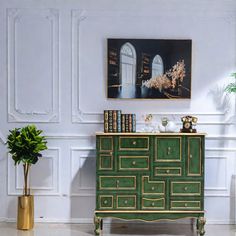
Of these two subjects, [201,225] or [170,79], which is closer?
[201,225]

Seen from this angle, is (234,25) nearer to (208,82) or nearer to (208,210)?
(208,82)

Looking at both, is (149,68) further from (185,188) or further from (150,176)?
(185,188)

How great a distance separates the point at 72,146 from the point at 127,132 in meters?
0.77

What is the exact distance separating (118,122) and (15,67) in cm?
138

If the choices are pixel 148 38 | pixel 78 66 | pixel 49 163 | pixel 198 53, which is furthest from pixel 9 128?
pixel 198 53

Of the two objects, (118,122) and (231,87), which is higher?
(231,87)

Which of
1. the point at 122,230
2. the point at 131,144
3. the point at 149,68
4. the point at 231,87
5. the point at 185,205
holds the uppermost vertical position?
the point at 149,68

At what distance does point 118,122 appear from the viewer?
4.85 meters

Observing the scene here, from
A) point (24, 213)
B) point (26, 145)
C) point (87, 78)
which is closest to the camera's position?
point (26, 145)

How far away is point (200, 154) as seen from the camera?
4691mm

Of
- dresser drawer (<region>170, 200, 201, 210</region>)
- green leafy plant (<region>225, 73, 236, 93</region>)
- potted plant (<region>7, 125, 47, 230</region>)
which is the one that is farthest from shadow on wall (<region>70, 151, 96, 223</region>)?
green leafy plant (<region>225, 73, 236, 93</region>)

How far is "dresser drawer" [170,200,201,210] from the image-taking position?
4715 millimetres

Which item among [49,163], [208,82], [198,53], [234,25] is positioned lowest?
[49,163]

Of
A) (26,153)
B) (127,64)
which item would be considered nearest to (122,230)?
(26,153)
